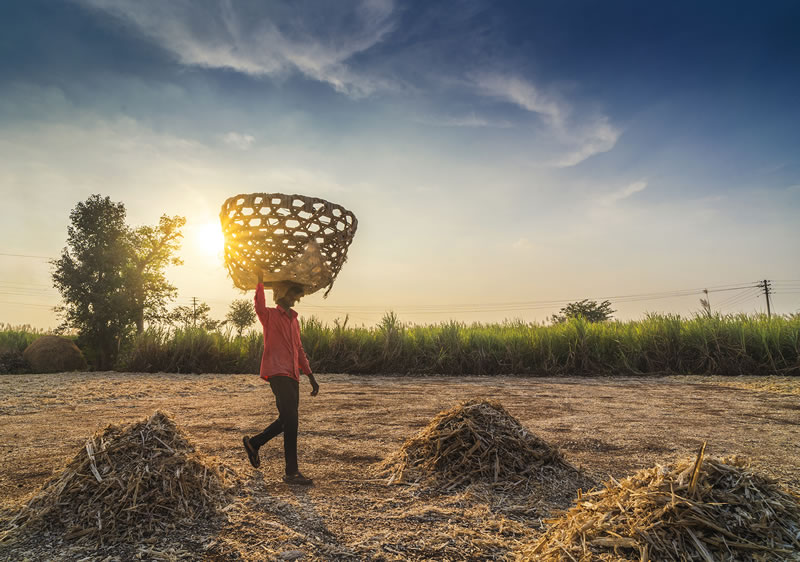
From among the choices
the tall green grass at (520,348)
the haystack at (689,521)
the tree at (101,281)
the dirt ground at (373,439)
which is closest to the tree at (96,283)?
the tree at (101,281)

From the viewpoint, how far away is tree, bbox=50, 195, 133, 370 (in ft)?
51.8

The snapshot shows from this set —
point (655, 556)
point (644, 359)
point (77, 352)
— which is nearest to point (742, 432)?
point (655, 556)

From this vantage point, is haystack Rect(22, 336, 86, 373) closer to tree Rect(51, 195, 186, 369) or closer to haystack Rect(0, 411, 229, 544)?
tree Rect(51, 195, 186, 369)

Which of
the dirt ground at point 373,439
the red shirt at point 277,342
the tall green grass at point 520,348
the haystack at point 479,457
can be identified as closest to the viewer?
the dirt ground at point 373,439

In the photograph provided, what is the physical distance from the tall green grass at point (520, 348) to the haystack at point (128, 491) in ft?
28.9

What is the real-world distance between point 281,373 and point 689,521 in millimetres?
2809

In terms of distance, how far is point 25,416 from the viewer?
6027 mm

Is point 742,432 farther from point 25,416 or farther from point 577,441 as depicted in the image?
point 25,416

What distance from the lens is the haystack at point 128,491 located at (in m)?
2.60

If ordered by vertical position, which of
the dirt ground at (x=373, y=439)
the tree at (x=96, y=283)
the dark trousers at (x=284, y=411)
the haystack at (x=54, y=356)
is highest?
the tree at (x=96, y=283)

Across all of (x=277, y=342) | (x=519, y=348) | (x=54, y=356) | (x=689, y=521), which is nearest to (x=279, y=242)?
(x=277, y=342)

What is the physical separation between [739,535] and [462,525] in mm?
1327

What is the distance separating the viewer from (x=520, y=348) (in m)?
11.6

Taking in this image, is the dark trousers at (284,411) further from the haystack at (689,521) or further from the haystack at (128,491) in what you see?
the haystack at (689,521)
